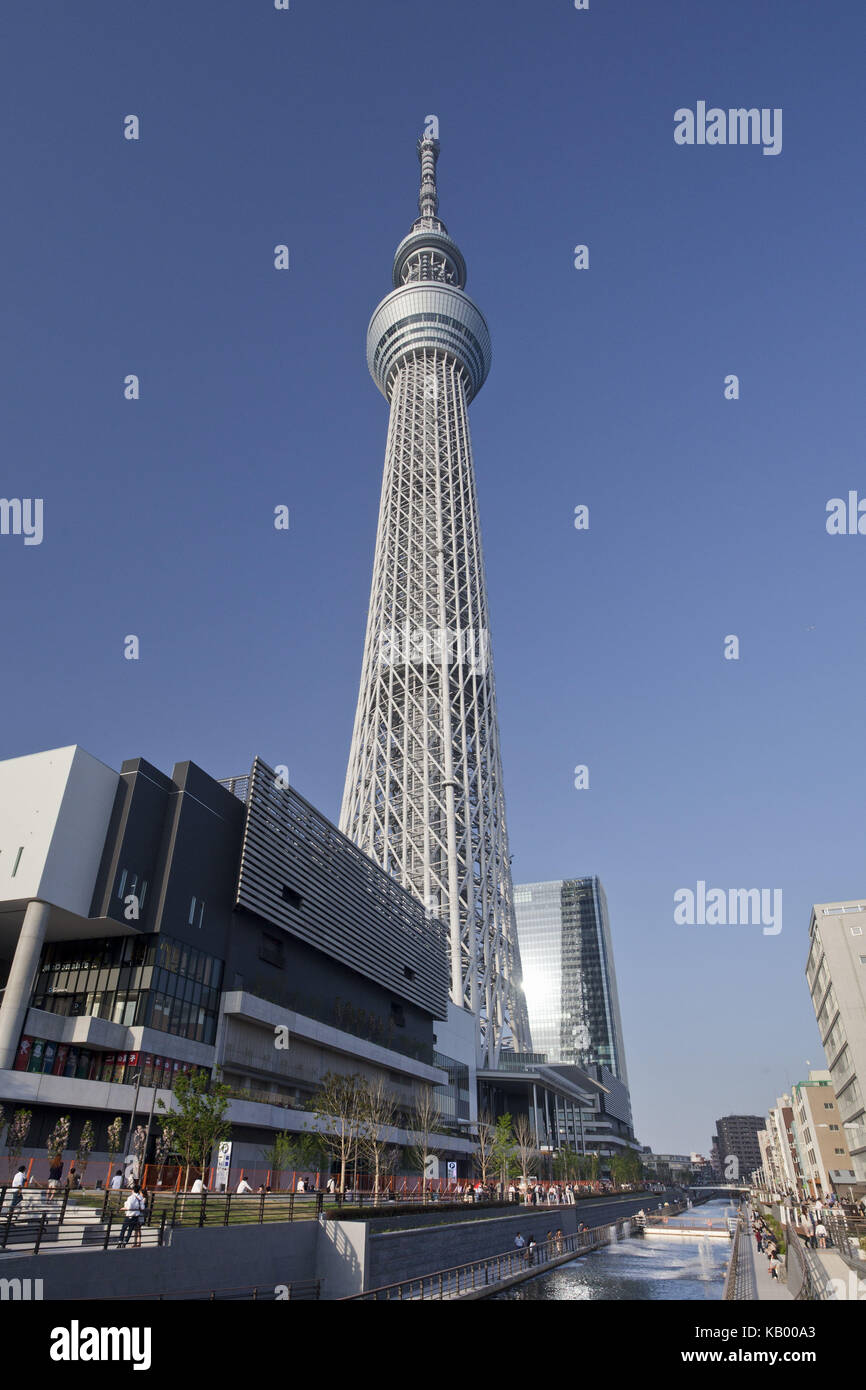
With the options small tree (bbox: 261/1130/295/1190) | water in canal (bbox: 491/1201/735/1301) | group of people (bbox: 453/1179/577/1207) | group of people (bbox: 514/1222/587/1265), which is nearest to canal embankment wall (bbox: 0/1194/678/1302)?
group of people (bbox: 514/1222/587/1265)

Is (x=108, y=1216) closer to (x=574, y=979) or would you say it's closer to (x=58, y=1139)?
(x=58, y=1139)

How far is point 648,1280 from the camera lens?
3462 centimetres

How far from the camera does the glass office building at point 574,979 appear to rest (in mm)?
184250

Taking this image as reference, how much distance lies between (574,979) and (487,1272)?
169 meters

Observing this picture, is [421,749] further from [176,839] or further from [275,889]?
[176,839]

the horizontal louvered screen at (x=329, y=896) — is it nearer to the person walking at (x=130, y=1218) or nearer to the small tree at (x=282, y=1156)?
the small tree at (x=282, y=1156)

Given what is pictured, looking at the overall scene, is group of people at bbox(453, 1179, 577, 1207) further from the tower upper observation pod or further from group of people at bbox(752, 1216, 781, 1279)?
the tower upper observation pod

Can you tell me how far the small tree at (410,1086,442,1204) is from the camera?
55431mm

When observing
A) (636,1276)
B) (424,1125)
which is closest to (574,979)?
(424,1125)

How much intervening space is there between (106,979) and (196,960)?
4297 mm

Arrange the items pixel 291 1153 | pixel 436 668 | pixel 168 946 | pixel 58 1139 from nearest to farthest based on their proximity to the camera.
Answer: pixel 58 1139
pixel 168 946
pixel 291 1153
pixel 436 668

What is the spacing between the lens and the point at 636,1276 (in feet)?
117
